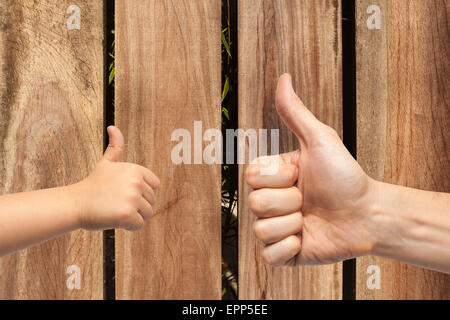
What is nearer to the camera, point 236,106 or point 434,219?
point 434,219

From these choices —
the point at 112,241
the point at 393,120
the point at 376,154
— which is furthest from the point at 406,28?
the point at 112,241

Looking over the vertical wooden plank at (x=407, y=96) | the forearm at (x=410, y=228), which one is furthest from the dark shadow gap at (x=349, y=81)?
the forearm at (x=410, y=228)

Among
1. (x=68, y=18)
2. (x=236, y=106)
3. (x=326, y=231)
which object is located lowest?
(x=326, y=231)

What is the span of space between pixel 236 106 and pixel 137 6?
395mm

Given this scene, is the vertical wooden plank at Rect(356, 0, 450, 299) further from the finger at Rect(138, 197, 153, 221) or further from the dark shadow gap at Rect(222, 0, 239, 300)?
the finger at Rect(138, 197, 153, 221)

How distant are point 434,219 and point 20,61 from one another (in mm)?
1201

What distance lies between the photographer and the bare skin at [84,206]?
0.70m

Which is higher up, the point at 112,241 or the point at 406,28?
the point at 406,28

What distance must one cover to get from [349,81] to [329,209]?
1.36ft

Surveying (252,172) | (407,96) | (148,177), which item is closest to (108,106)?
(148,177)

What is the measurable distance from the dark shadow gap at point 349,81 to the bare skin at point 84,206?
2.01ft

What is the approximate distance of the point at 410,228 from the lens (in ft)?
2.54

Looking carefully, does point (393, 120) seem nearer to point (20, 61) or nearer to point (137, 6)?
point (137, 6)
